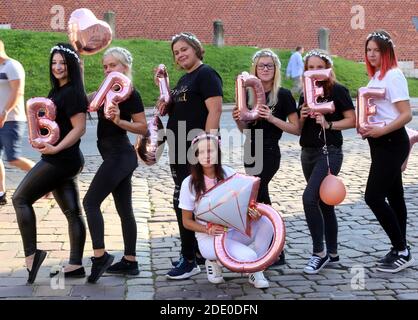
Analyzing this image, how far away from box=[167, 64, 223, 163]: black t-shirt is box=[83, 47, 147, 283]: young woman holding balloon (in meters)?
0.29

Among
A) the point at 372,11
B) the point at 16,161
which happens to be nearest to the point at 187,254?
the point at 16,161

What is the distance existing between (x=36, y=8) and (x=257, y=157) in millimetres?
24718

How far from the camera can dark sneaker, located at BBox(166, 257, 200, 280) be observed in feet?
18.0

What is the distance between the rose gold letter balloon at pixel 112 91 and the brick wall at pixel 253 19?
2416cm

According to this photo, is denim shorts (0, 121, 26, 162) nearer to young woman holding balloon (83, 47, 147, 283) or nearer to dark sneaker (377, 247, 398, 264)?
young woman holding balloon (83, 47, 147, 283)

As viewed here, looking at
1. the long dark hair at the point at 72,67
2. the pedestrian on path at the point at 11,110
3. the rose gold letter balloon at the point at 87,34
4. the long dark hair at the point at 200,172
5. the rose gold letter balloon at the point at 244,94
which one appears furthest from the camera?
the pedestrian on path at the point at 11,110

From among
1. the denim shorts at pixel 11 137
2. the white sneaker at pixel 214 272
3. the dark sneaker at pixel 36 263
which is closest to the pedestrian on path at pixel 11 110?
the denim shorts at pixel 11 137

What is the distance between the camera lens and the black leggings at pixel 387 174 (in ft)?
18.4

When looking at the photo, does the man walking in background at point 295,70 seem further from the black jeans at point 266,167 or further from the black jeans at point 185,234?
the black jeans at point 185,234

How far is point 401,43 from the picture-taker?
3262 cm

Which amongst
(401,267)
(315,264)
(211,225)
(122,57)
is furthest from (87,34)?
(401,267)

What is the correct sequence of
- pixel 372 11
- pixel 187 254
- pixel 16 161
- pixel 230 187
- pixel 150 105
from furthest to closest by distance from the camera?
pixel 372 11, pixel 150 105, pixel 16 161, pixel 187 254, pixel 230 187

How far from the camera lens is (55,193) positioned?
5625 mm
